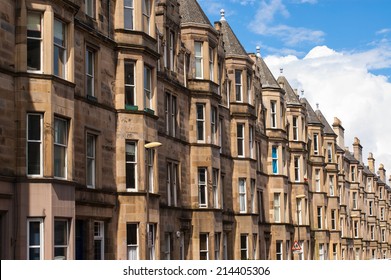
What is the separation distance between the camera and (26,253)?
2502 cm

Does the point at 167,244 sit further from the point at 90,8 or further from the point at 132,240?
the point at 90,8

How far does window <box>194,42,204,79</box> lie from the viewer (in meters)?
43.9

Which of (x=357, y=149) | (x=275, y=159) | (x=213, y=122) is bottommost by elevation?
(x=275, y=159)

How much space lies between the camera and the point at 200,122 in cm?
4344

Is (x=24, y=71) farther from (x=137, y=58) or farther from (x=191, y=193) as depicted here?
(x=191, y=193)

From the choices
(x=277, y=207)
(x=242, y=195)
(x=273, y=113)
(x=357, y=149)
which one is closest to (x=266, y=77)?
(x=273, y=113)

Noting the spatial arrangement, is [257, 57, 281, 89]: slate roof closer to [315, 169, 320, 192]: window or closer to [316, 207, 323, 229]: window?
[315, 169, 320, 192]: window

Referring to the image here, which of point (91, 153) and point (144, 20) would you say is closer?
point (91, 153)

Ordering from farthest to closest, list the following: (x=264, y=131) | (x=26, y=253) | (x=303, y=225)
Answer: (x=303, y=225)
(x=264, y=131)
(x=26, y=253)

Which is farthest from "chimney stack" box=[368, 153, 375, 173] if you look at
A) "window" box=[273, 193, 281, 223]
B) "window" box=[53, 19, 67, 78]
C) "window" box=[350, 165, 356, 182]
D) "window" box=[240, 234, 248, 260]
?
"window" box=[53, 19, 67, 78]

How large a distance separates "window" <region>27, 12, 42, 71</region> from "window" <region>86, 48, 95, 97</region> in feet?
17.0

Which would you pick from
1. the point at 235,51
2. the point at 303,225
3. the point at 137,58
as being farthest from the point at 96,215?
the point at 303,225

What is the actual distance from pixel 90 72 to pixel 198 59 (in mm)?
13019
